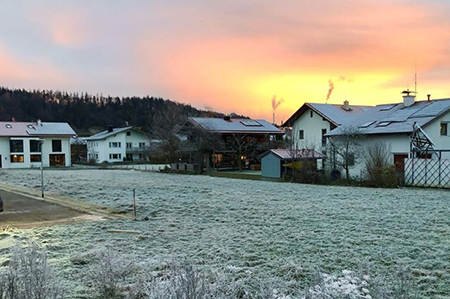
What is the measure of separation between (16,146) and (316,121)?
41.8m

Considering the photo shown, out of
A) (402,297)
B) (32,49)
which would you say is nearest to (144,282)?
(402,297)

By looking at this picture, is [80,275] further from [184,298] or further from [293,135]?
[293,135]

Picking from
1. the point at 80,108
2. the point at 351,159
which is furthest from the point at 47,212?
the point at 80,108

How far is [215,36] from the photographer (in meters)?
22.7

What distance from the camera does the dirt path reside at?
1057 centimetres

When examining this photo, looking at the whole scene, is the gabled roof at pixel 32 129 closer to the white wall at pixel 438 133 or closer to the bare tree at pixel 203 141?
the bare tree at pixel 203 141

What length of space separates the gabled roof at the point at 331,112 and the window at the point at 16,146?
38.0m

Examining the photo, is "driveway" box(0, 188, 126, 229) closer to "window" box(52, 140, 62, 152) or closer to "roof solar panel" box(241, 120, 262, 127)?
"roof solar panel" box(241, 120, 262, 127)

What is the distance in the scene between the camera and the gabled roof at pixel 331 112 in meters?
31.5

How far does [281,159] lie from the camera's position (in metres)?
27.0

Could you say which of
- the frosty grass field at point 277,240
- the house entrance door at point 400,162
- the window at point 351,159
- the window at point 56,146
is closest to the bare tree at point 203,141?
the window at point 351,159

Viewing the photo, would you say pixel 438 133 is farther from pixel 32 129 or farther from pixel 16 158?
pixel 32 129

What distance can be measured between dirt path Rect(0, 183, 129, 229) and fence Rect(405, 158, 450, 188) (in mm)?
15729

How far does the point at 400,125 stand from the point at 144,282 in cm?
2303
